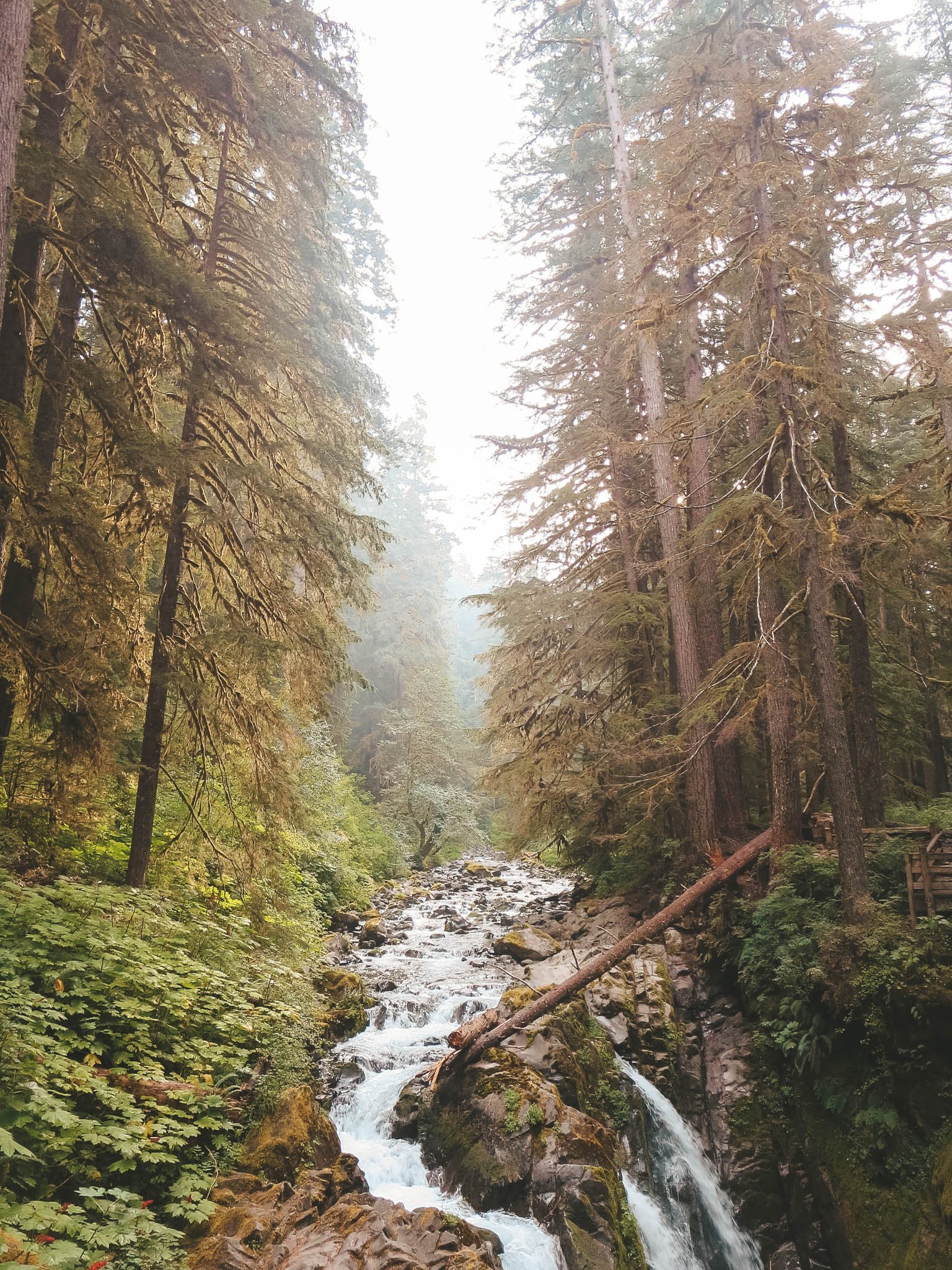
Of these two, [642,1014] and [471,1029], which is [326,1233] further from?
[642,1014]

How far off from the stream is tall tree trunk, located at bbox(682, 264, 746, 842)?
4463mm

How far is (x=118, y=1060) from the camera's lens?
176 inches

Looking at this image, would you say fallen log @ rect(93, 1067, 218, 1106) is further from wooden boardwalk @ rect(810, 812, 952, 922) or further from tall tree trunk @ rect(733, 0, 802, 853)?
tall tree trunk @ rect(733, 0, 802, 853)

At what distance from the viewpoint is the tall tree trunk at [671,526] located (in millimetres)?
10422

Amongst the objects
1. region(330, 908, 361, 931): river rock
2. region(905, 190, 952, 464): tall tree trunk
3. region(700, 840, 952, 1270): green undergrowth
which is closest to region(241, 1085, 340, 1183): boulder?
region(700, 840, 952, 1270): green undergrowth

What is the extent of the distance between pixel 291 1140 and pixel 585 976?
12.6ft

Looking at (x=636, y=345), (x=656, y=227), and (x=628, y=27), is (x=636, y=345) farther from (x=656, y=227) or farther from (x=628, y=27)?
(x=628, y=27)

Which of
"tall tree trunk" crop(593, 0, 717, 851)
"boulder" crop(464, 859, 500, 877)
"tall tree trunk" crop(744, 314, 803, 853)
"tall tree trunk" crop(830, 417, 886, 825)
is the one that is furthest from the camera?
"boulder" crop(464, 859, 500, 877)

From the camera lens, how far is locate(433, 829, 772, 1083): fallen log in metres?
7.18

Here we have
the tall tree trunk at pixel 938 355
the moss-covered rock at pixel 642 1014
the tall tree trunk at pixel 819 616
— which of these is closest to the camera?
the tall tree trunk at pixel 819 616

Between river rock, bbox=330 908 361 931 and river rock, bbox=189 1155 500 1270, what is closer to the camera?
river rock, bbox=189 1155 500 1270

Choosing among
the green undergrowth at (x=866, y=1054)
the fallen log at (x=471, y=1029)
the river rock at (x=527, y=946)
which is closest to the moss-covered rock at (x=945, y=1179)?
the green undergrowth at (x=866, y=1054)

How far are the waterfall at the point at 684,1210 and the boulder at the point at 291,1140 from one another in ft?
10.1

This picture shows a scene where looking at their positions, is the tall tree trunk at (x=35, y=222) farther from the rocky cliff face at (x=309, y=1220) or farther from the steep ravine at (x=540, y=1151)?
the steep ravine at (x=540, y=1151)
